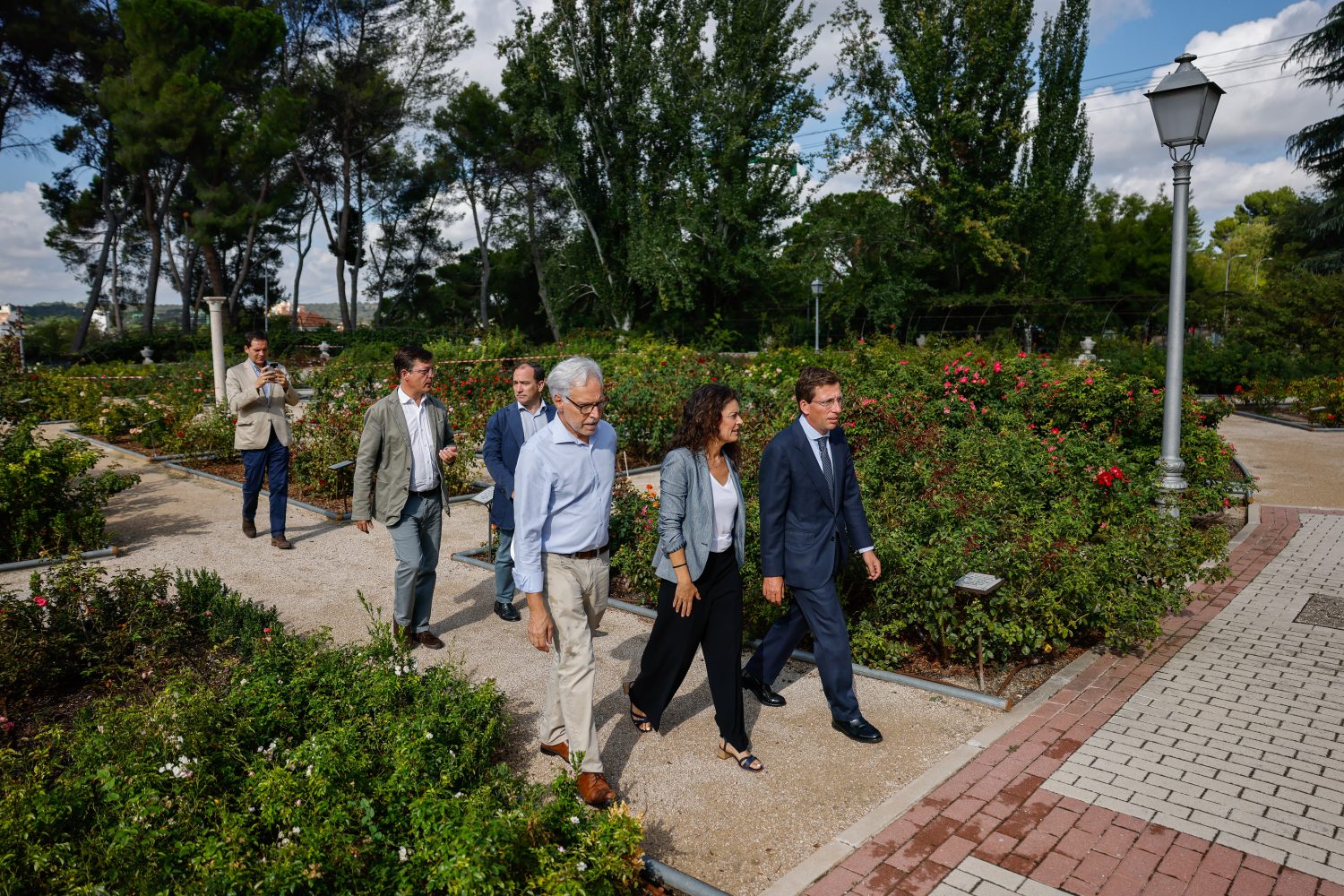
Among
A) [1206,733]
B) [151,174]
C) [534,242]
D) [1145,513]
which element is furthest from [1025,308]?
[151,174]

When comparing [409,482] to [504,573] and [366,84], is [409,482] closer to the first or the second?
[504,573]

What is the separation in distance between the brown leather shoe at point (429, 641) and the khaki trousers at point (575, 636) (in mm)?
1817

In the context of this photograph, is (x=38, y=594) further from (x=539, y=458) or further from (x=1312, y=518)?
(x=1312, y=518)

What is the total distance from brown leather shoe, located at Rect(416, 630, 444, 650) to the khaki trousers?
182cm

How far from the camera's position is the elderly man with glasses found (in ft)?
11.3

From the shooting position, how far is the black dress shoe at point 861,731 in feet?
12.9

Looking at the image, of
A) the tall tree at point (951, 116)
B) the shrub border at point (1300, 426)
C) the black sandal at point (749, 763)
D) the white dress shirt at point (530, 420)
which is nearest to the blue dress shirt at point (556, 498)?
the black sandal at point (749, 763)

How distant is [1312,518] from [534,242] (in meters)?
36.1

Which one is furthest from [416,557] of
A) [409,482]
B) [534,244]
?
[534,244]

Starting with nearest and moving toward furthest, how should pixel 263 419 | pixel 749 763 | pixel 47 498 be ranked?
1. pixel 749 763
2. pixel 47 498
3. pixel 263 419

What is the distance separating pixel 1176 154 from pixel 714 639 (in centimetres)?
568

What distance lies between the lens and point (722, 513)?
378 centimetres

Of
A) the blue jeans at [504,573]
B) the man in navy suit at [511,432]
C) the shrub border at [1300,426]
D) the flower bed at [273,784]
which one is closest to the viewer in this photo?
the flower bed at [273,784]

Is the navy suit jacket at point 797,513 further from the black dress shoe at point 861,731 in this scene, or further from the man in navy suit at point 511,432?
the man in navy suit at point 511,432
